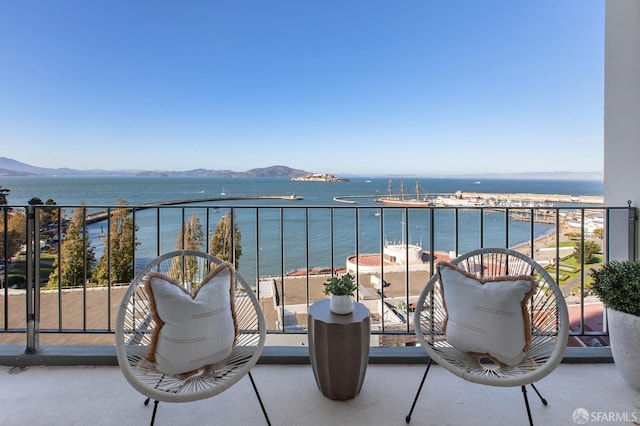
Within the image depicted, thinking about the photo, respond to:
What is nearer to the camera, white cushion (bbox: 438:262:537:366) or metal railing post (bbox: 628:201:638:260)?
white cushion (bbox: 438:262:537:366)

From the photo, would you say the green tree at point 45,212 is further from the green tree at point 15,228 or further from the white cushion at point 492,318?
the white cushion at point 492,318

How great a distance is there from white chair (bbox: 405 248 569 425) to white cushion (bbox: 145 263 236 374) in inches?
36.9

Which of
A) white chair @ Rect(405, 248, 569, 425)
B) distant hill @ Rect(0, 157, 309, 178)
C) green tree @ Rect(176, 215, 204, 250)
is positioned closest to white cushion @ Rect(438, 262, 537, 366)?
white chair @ Rect(405, 248, 569, 425)

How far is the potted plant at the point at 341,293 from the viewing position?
1.62m

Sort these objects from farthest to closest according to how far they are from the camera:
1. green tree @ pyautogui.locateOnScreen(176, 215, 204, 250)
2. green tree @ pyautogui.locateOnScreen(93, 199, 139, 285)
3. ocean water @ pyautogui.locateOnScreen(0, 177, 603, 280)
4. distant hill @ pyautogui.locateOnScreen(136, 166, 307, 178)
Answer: distant hill @ pyautogui.locateOnScreen(136, 166, 307, 178)
ocean water @ pyautogui.locateOnScreen(0, 177, 603, 280)
green tree @ pyautogui.locateOnScreen(176, 215, 204, 250)
green tree @ pyautogui.locateOnScreen(93, 199, 139, 285)

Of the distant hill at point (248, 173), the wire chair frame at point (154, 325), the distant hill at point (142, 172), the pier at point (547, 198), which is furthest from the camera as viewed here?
the distant hill at point (248, 173)

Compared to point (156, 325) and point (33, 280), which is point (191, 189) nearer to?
point (33, 280)

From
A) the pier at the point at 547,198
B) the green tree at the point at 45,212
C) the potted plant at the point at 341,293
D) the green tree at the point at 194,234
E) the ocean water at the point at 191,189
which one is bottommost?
the potted plant at the point at 341,293

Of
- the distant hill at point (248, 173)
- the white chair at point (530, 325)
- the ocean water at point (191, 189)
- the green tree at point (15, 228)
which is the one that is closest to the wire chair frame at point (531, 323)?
the white chair at point (530, 325)

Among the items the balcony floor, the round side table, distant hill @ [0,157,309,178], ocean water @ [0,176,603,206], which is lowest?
the balcony floor

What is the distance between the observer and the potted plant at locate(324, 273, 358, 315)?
1617 millimetres

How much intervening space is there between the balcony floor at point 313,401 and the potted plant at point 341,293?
48 centimetres

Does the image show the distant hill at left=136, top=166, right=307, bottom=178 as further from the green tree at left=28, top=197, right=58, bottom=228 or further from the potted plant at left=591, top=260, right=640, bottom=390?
the potted plant at left=591, top=260, right=640, bottom=390

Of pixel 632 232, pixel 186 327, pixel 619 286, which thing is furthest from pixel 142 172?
pixel 619 286
